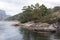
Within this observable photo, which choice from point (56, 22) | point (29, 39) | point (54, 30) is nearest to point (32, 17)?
point (56, 22)

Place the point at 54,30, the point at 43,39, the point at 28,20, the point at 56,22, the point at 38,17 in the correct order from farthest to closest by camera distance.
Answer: the point at 28,20, the point at 38,17, the point at 56,22, the point at 54,30, the point at 43,39

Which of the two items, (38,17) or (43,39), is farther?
(38,17)

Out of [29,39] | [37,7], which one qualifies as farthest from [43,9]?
[29,39]

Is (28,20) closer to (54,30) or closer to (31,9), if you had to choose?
(31,9)

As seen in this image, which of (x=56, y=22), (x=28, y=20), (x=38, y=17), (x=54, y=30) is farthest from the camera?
(x=28, y=20)

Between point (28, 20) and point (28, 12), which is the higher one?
point (28, 12)

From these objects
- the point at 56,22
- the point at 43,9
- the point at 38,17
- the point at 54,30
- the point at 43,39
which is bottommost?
the point at 43,39

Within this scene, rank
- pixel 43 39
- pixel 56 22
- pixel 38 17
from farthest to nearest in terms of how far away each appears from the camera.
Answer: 1. pixel 38 17
2. pixel 56 22
3. pixel 43 39

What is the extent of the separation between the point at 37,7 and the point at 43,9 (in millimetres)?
7545

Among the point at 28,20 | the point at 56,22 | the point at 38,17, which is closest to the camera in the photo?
the point at 56,22

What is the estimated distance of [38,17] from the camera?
130 metres

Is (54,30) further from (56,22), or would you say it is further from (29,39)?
(29,39)

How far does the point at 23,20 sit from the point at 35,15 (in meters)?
16.0

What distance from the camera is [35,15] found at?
134m
